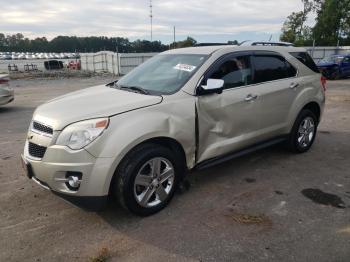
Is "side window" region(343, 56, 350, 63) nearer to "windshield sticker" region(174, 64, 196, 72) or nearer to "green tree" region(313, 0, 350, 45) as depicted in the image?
"windshield sticker" region(174, 64, 196, 72)

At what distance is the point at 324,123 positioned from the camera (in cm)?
795

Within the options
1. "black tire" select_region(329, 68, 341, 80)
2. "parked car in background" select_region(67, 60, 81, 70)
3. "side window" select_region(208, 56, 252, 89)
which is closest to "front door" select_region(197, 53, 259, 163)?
"side window" select_region(208, 56, 252, 89)

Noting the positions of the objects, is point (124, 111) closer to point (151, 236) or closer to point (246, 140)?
point (151, 236)

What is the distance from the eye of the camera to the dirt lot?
3023mm

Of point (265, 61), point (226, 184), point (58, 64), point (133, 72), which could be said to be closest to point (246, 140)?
point (226, 184)

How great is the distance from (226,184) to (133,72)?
200cm

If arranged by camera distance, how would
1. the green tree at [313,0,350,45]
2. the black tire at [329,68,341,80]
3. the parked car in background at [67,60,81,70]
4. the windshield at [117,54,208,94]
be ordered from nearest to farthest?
the windshield at [117,54,208,94], the black tire at [329,68,341,80], the parked car in background at [67,60,81,70], the green tree at [313,0,350,45]

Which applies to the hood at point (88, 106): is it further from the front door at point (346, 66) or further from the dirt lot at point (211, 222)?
the front door at point (346, 66)

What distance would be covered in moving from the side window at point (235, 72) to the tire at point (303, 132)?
135 centimetres

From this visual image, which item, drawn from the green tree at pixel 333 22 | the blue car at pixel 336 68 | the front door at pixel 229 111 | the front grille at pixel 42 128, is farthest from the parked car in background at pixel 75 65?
the front grille at pixel 42 128

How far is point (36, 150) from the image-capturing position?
3422 mm

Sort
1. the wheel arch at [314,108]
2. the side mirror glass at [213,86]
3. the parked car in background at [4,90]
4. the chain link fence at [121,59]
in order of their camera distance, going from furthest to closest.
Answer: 1. the chain link fence at [121,59]
2. the parked car in background at [4,90]
3. the wheel arch at [314,108]
4. the side mirror glass at [213,86]

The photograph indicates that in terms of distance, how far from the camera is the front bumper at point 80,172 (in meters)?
3.15

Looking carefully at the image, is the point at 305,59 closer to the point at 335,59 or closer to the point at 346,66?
the point at 346,66
